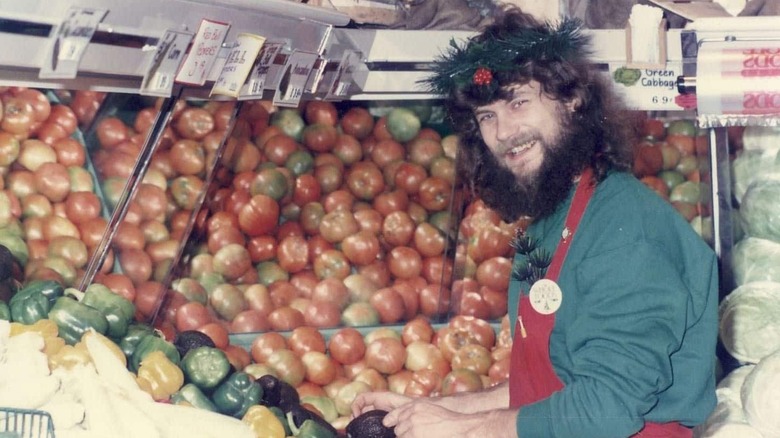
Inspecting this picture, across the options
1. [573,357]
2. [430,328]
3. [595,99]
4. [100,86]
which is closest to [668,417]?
[573,357]

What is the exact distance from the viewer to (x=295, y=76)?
3.05 m

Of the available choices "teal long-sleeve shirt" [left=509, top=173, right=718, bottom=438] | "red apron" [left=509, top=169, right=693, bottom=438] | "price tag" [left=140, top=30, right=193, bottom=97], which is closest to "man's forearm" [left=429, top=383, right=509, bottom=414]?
"red apron" [left=509, top=169, right=693, bottom=438]

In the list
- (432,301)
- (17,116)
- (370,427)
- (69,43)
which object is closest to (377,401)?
(370,427)

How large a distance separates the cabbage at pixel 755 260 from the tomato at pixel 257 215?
173 centimetres

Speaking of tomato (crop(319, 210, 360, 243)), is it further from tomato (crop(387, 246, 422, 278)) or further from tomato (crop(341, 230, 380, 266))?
tomato (crop(387, 246, 422, 278))

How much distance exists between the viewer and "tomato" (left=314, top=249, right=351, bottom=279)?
372 cm

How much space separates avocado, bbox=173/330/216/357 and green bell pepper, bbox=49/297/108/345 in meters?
0.40

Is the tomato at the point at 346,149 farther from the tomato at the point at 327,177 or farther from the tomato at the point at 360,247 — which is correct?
the tomato at the point at 360,247

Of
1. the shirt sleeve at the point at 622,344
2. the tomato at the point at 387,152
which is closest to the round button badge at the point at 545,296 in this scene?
the shirt sleeve at the point at 622,344

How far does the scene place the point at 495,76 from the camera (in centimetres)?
262

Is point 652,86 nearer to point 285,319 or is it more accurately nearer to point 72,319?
point 285,319

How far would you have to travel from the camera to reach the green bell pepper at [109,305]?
8.43 feet

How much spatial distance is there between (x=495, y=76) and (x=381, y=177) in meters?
1.33

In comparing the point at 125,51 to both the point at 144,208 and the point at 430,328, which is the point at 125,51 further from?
the point at 430,328
